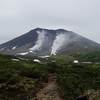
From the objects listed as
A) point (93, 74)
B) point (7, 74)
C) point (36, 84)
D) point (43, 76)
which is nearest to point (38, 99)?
point (36, 84)

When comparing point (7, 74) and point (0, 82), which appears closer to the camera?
point (0, 82)

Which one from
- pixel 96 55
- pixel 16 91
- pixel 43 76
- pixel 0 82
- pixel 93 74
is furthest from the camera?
pixel 96 55

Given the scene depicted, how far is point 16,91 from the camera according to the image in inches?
1137

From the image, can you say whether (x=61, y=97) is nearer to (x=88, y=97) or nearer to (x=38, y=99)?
(x=38, y=99)

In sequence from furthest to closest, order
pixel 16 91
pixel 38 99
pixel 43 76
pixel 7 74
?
1. pixel 43 76
2. pixel 7 74
3. pixel 16 91
4. pixel 38 99

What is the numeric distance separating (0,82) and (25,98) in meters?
9.96

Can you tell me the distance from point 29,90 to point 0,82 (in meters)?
5.98

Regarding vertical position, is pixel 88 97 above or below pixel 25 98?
above

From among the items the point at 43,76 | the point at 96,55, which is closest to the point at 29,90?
the point at 43,76

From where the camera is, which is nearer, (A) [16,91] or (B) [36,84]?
(A) [16,91]

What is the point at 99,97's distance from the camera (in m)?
16.1

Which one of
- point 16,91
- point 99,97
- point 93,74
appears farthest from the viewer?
point 93,74

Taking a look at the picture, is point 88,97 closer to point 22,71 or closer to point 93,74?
point 22,71

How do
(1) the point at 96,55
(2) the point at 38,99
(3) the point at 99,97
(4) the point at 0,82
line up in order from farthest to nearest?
(1) the point at 96,55 < (4) the point at 0,82 < (2) the point at 38,99 < (3) the point at 99,97
